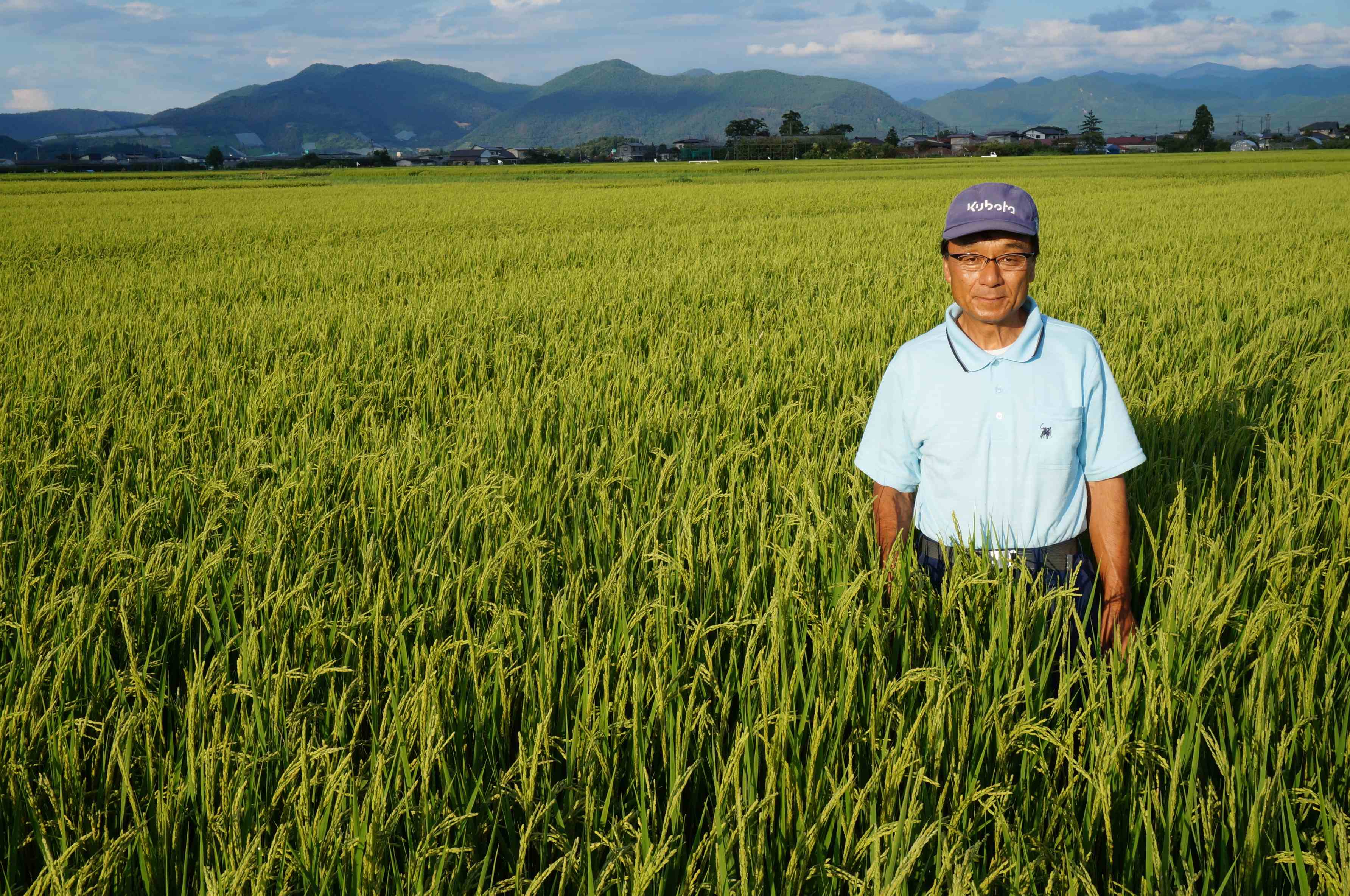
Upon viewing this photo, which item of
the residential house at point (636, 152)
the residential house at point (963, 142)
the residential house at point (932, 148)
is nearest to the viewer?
the residential house at point (932, 148)

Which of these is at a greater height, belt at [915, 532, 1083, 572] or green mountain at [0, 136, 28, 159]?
green mountain at [0, 136, 28, 159]

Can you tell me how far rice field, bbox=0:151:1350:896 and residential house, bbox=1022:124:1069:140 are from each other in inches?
4373

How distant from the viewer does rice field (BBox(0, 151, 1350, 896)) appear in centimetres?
115

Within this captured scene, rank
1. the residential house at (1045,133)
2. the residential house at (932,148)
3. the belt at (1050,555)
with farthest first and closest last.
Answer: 1. the residential house at (1045,133)
2. the residential house at (932,148)
3. the belt at (1050,555)

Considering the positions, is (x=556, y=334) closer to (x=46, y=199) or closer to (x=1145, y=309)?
(x=1145, y=309)

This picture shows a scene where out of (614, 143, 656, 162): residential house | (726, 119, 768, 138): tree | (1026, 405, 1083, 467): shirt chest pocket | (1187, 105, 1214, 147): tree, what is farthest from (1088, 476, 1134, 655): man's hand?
(726, 119, 768, 138): tree

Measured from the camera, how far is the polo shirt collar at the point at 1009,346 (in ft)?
5.59

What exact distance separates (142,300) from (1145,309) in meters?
6.98

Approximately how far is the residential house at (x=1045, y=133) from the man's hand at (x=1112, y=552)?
112108 millimetres

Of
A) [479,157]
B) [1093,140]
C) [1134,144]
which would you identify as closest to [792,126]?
[1093,140]

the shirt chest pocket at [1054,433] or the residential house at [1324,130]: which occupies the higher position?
the residential house at [1324,130]

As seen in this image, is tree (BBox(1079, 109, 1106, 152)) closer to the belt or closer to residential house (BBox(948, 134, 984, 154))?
residential house (BBox(948, 134, 984, 154))

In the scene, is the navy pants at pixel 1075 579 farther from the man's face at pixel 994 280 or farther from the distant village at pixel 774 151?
the distant village at pixel 774 151

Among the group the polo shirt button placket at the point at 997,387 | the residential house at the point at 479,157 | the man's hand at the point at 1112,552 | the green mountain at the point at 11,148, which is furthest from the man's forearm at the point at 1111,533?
the green mountain at the point at 11,148
